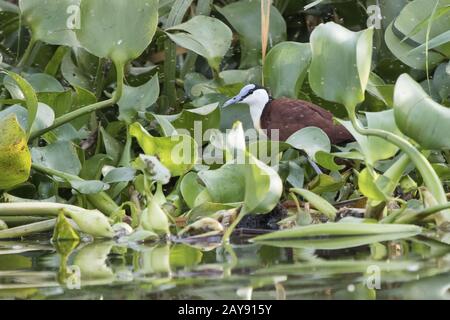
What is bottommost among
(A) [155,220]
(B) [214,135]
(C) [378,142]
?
(A) [155,220]

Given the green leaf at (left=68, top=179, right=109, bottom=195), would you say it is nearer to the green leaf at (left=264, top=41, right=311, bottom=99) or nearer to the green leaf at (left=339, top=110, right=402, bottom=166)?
the green leaf at (left=339, top=110, right=402, bottom=166)

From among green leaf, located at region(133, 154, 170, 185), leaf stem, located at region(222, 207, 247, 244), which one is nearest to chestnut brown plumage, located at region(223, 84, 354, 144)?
green leaf, located at region(133, 154, 170, 185)

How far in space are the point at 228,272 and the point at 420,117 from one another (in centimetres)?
84

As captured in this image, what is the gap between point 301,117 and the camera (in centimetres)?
466

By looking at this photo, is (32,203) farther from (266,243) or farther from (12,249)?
(266,243)

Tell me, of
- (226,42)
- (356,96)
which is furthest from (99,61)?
(356,96)

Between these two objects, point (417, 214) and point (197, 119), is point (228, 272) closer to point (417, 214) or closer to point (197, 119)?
point (417, 214)

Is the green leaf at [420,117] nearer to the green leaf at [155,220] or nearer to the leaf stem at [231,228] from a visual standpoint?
the leaf stem at [231,228]

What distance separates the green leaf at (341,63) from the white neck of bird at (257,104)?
0.96 meters

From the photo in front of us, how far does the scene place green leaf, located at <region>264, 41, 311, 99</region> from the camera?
4371 millimetres

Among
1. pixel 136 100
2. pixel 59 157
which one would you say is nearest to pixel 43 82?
pixel 136 100

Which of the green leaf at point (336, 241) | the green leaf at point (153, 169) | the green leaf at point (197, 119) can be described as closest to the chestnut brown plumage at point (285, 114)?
the green leaf at point (197, 119)

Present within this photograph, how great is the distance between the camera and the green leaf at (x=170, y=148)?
368 cm

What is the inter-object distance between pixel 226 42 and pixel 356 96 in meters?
1.19
